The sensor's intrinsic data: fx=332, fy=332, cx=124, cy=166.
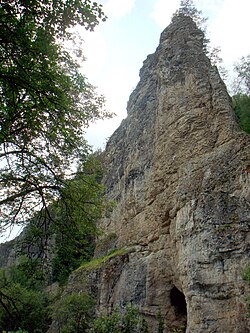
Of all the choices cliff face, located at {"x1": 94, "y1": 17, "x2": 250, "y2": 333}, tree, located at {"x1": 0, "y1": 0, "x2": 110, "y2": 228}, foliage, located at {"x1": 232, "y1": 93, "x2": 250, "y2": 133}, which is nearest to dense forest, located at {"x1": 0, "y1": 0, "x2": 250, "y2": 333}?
tree, located at {"x1": 0, "y1": 0, "x2": 110, "y2": 228}

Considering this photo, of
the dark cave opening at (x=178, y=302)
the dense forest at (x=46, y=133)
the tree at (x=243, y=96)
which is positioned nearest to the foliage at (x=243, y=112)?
the tree at (x=243, y=96)

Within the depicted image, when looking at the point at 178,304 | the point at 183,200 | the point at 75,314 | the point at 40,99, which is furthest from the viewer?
the point at 75,314

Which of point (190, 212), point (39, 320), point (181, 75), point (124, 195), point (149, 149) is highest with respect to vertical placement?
point (181, 75)

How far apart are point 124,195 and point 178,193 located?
332 inches

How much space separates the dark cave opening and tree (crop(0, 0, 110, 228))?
779 cm

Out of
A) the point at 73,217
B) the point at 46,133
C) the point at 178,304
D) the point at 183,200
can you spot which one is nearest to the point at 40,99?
the point at 46,133

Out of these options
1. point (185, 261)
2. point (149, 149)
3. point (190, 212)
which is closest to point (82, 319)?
point (185, 261)

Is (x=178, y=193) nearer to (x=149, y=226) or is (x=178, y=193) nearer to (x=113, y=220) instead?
(x=149, y=226)

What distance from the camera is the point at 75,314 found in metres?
16.3

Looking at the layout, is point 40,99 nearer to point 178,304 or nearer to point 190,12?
point 178,304

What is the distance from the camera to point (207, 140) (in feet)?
51.8

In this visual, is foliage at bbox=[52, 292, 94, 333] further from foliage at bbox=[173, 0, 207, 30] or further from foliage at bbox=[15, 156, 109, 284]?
foliage at bbox=[173, 0, 207, 30]

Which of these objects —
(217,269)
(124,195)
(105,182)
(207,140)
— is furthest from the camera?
(105,182)

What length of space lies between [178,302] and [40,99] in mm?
11372
